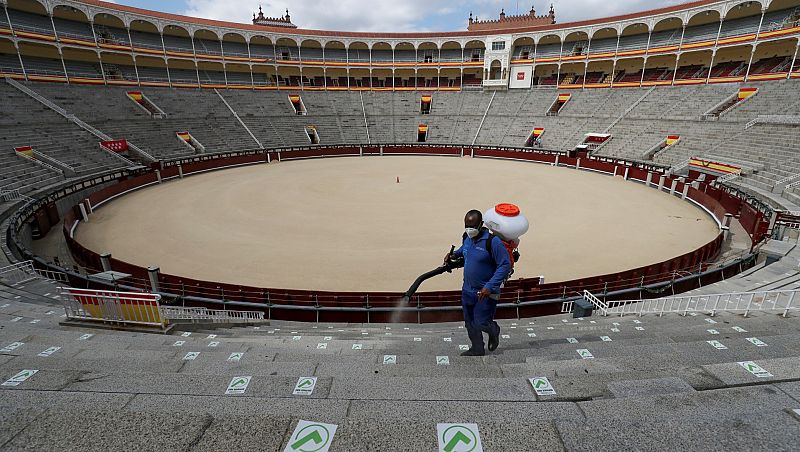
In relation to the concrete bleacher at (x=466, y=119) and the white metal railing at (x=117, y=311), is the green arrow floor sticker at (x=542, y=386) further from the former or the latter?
the concrete bleacher at (x=466, y=119)

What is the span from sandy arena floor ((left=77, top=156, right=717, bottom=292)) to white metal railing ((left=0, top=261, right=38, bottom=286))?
264 centimetres

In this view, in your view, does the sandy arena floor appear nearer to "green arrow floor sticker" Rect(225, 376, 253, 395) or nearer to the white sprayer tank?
the white sprayer tank

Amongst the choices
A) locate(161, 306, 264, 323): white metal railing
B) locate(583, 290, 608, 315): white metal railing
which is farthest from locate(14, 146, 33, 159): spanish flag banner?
locate(583, 290, 608, 315): white metal railing

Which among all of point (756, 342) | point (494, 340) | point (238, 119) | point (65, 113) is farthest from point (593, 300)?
point (238, 119)

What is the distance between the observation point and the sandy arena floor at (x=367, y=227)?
11562 mm

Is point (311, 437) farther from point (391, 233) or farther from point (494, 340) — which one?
point (391, 233)

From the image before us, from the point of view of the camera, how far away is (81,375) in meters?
3.39

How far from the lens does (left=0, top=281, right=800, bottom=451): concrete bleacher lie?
2.34m

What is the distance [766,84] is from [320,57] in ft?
154

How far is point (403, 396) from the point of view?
3.11 metres

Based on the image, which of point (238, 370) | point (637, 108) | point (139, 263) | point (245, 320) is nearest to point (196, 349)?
point (238, 370)

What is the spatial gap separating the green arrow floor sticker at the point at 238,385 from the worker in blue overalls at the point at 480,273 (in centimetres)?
249

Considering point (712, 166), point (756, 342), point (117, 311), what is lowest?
point (117, 311)

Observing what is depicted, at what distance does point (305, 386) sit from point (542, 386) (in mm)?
2125
